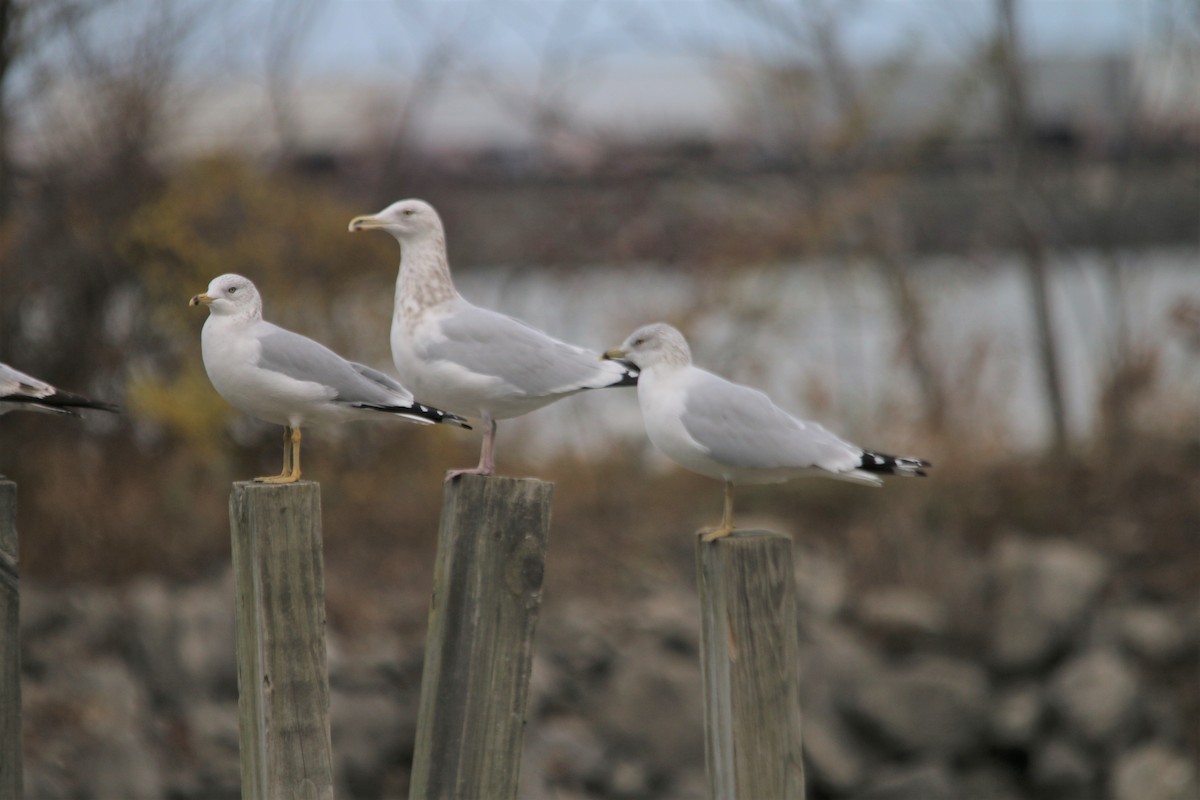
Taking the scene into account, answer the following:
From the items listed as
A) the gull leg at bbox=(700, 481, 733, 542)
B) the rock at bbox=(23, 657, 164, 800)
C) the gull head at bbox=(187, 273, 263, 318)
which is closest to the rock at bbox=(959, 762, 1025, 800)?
the rock at bbox=(23, 657, 164, 800)

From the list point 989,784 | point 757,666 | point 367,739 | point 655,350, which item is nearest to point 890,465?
point 757,666

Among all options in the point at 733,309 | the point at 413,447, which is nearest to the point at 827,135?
the point at 733,309

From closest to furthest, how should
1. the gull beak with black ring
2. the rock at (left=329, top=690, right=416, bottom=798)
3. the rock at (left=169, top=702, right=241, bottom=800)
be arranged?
the gull beak with black ring
the rock at (left=169, top=702, right=241, bottom=800)
the rock at (left=329, top=690, right=416, bottom=798)

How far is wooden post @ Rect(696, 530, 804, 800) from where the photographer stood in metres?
2.71

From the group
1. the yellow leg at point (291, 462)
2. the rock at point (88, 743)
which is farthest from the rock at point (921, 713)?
the yellow leg at point (291, 462)

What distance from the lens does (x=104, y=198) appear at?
30.0 feet

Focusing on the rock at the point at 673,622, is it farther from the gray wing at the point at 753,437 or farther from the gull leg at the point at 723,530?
the gray wing at the point at 753,437

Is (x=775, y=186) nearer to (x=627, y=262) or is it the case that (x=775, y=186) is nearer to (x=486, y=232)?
(x=627, y=262)

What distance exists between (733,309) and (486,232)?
3.10 m

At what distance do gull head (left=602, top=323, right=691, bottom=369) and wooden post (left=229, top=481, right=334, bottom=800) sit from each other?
847mm

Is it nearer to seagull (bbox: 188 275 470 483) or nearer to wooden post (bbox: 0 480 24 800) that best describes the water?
seagull (bbox: 188 275 470 483)

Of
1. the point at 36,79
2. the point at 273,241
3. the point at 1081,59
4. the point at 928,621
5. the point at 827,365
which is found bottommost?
the point at 928,621

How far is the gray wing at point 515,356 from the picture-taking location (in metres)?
2.92

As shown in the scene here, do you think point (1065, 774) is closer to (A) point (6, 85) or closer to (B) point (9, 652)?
(B) point (9, 652)
